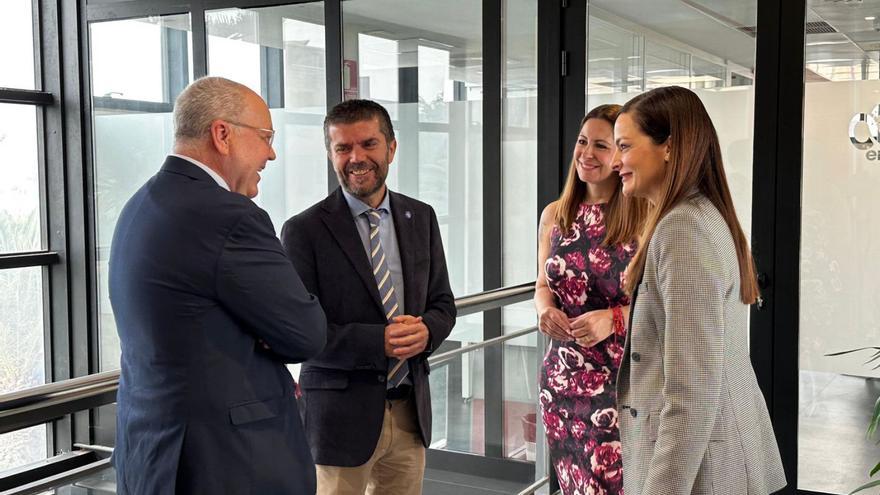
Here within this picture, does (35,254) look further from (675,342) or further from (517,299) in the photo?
(675,342)

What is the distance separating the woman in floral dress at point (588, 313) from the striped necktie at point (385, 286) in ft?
1.61

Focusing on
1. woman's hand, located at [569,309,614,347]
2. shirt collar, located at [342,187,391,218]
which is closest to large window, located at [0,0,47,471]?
shirt collar, located at [342,187,391,218]

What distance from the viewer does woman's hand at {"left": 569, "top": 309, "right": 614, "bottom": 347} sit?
2592mm

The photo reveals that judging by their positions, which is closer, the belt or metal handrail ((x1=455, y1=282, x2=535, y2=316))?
the belt

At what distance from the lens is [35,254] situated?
6152 millimetres

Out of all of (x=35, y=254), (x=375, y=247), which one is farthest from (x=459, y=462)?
(x=35, y=254)

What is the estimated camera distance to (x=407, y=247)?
2514 millimetres

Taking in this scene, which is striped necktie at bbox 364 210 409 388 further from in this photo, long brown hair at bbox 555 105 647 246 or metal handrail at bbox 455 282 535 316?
long brown hair at bbox 555 105 647 246

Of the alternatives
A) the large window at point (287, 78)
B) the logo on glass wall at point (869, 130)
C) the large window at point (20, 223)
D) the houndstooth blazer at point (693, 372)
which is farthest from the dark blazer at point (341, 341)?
the large window at point (20, 223)

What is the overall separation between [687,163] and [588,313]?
92 cm

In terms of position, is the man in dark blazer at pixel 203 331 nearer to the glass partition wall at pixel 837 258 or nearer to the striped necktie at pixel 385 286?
the striped necktie at pixel 385 286

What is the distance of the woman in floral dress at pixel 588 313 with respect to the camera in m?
2.63

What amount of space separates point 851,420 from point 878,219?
840 mm

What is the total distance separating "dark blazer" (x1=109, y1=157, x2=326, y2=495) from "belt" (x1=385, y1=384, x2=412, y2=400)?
69 cm
